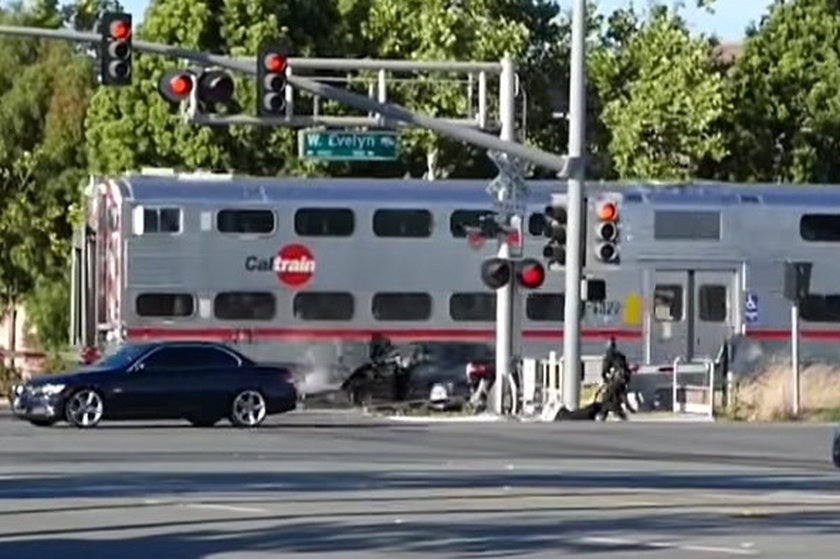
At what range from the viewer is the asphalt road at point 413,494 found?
18.6 meters

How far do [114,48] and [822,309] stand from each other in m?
18.8

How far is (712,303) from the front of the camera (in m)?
47.3

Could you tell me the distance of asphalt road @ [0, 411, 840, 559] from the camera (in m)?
18.6

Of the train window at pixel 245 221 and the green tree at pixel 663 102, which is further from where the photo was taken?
the green tree at pixel 663 102

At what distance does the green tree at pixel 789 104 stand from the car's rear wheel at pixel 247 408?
27.9m

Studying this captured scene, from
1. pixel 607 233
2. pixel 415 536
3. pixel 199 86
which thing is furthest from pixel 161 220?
pixel 415 536

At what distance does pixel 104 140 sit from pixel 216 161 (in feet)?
12.3

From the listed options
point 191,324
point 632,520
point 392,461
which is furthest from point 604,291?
point 632,520

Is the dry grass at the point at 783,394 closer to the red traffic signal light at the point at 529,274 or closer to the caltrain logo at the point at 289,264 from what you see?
the red traffic signal light at the point at 529,274

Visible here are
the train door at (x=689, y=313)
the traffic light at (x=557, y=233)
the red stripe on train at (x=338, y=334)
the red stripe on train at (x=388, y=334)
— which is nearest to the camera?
the traffic light at (x=557, y=233)

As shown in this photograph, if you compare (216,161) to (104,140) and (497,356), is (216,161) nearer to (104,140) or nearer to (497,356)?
(104,140)

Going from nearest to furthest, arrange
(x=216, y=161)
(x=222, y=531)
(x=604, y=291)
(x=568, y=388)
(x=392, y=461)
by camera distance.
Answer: (x=222, y=531) → (x=392, y=461) → (x=568, y=388) → (x=604, y=291) → (x=216, y=161)

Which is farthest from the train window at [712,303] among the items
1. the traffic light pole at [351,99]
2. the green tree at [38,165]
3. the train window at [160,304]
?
the green tree at [38,165]

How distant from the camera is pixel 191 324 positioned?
46.6m
